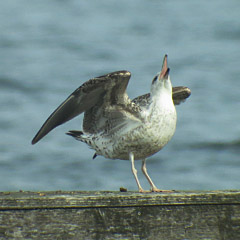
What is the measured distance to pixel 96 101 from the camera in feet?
19.3

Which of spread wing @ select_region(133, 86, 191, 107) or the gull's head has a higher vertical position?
spread wing @ select_region(133, 86, 191, 107)

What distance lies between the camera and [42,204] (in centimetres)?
341

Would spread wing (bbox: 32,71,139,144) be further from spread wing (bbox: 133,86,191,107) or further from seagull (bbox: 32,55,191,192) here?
spread wing (bbox: 133,86,191,107)

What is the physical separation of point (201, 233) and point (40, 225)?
796mm

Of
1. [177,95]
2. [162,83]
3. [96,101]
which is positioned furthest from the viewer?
[177,95]

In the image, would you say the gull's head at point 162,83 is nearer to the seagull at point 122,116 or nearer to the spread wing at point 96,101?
the seagull at point 122,116

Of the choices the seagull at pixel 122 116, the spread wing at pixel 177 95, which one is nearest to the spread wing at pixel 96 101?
the seagull at pixel 122 116

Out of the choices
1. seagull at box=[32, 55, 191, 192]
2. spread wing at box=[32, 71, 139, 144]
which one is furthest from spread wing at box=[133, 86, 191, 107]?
spread wing at box=[32, 71, 139, 144]

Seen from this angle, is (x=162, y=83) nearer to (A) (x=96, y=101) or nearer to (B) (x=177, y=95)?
(A) (x=96, y=101)

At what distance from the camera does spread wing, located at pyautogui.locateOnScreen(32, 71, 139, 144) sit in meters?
5.62

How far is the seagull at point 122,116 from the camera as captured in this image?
5.36 metres

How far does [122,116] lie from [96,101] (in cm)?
33

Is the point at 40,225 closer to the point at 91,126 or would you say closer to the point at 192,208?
the point at 192,208

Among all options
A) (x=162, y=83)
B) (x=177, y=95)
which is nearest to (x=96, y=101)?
(x=162, y=83)
